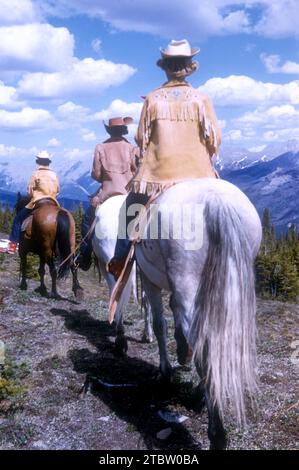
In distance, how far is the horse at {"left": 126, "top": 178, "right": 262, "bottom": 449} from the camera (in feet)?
11.3

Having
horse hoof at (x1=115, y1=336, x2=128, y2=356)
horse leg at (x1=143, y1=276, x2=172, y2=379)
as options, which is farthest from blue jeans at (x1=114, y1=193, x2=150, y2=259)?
horse hoof at (x1=115, y1=336, x2=128, y2=356)

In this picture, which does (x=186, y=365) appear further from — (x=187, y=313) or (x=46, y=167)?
(x=46, y=167)

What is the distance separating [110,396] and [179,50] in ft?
11.3

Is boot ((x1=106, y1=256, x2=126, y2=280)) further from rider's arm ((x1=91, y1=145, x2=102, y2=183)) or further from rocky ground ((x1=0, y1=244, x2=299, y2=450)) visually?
rider's arm ((x1=91, y1=145, x2=102, y2=183))

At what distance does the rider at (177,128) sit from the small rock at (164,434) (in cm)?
208

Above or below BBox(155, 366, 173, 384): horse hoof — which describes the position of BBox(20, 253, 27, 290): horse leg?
above

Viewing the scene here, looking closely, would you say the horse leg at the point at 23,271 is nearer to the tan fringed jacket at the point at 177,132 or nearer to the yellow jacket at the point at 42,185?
the yellow jacket at the point at 42,185

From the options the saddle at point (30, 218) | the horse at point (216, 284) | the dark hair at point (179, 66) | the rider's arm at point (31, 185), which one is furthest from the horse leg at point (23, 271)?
the horse at point (216, 284)

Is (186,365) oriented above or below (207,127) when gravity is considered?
below

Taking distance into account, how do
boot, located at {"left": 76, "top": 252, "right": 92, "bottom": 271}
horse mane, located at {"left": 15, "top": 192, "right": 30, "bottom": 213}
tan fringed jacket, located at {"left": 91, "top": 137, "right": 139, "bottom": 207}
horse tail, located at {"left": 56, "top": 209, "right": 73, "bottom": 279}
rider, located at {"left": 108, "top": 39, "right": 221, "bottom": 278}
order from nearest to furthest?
rider, located at {"left": 108, "top": 39, "right": 221, "bottom": 278}, tan fringed jacket, located at {"left": 91, "top": 137, "right": 139, "bottom": 207}, boot, located at {"left": 76, "top": 252, "right": 92, "bottom": 271}, horse tail, located at {"left": 56, "top": 209, "right": 73, "bottom": 279}, horse mane, located at {"left": 15, "top": 192, "right": 30, "bottom": 213}

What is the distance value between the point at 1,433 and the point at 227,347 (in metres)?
2.22

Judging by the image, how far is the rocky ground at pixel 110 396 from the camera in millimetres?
4176
